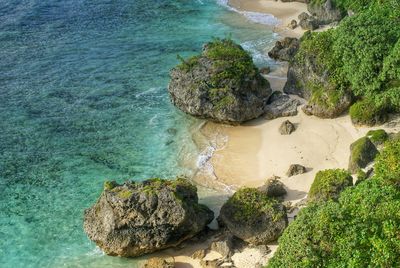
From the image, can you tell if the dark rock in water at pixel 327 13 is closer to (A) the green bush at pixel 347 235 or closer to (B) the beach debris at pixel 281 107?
(B) the beach debris at pixel 281 107

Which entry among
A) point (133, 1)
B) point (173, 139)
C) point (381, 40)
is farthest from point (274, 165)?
point (133, 1)

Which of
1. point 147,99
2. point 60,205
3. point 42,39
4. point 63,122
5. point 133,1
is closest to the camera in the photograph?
point 60,205

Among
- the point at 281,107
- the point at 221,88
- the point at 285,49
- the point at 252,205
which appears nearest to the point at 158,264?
the point at 252,205

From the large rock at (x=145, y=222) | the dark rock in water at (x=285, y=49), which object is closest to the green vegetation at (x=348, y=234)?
the large rock at (x=145, y=222)

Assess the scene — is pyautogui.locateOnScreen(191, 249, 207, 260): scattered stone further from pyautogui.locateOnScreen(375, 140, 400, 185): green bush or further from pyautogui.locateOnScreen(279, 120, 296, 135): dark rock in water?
pyautogui.locateOnScreen(279, 120, 296, 135): dark rock in water

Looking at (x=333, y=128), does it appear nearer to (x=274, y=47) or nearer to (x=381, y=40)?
(x=381, y=40)

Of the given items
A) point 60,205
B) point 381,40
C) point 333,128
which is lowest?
point 60,205

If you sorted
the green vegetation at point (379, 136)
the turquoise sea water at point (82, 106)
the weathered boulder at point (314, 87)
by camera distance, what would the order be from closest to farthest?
the turquoise sea water at point (82, 106) < the green vegetation at point (379, 136) < the weathered boulder at point (314, 87)

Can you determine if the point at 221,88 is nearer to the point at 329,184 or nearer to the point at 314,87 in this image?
the point at 314,87
